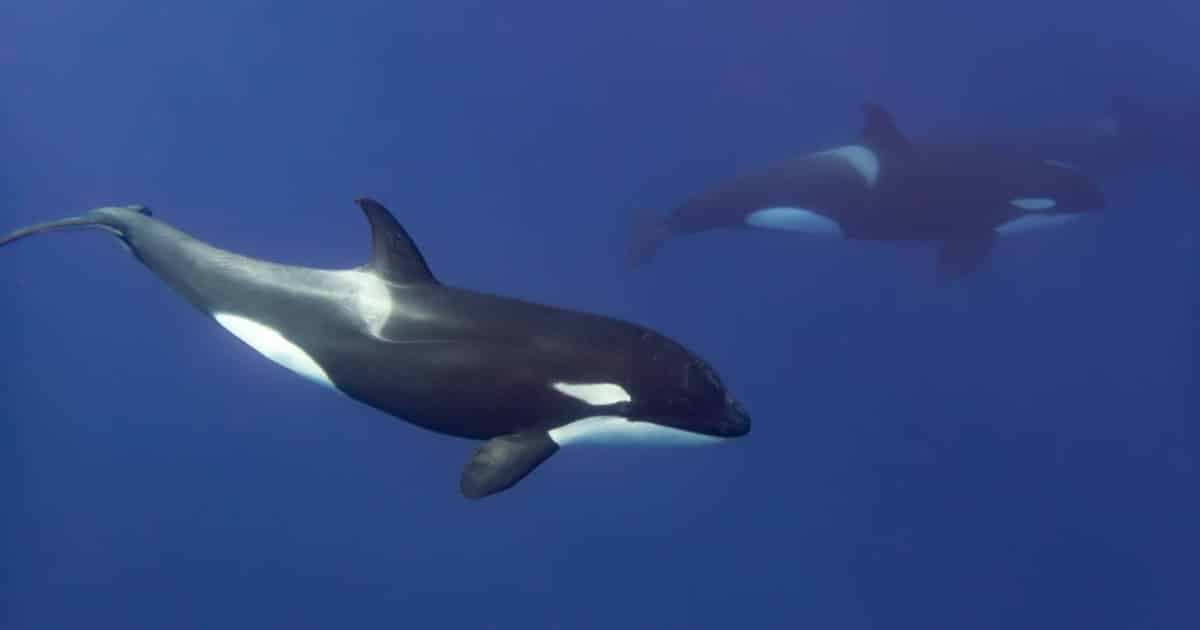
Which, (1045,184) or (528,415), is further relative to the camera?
(1045,184)

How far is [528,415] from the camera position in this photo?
Answer: 18.5 ft

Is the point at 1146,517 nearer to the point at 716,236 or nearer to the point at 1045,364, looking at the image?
the point at 1045,364

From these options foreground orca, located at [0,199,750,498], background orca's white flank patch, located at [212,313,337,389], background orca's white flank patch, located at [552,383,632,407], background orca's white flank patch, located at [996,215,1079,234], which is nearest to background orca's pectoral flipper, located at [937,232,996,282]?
background orca's white flank patch, located at [996,215,1079,234]

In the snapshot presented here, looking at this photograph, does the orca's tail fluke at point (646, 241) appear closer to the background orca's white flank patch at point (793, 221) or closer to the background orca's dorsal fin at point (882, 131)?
the background orca's white flank patch at point (793, 221)

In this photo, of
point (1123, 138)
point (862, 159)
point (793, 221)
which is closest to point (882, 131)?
point (862, 159)

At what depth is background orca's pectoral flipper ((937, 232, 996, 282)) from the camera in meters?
12.1

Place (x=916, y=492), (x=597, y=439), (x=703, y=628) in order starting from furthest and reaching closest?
(x=916, y=492), (x=703, y=628), (x=597, y=439)

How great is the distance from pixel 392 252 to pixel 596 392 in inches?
58.1

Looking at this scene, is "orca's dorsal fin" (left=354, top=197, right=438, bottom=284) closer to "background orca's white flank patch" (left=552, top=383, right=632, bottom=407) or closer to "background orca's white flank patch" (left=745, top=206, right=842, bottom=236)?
"background orca's white flank patch" (left=552, top=383, right=632, bottom=407)

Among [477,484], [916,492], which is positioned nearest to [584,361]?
[477,484]

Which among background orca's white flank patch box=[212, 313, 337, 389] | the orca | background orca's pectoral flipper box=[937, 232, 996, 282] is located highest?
the orca

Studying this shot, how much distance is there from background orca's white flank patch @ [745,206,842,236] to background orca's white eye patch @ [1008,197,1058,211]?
6.61 feet

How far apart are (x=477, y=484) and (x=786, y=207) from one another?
7521mm

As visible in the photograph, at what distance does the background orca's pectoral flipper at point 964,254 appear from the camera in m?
12.1
